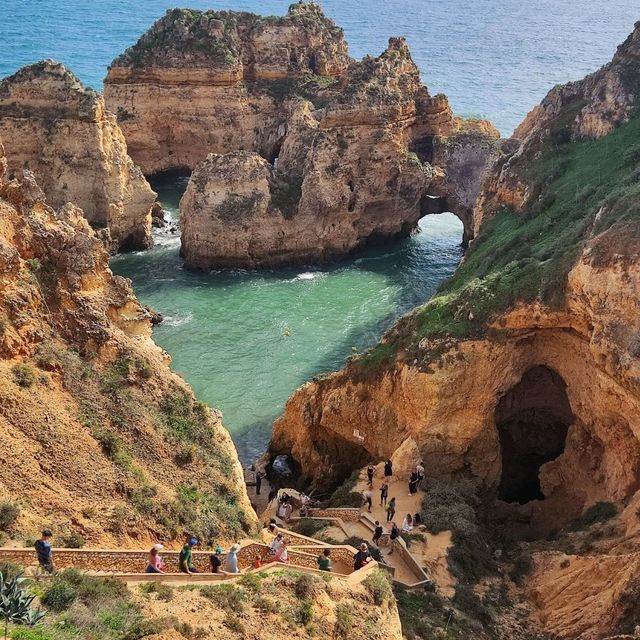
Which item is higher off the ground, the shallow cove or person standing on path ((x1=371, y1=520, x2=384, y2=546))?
the shallow cove

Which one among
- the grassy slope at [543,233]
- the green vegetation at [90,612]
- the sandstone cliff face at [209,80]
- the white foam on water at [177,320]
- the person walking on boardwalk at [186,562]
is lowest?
the white foam on water at [177,320]

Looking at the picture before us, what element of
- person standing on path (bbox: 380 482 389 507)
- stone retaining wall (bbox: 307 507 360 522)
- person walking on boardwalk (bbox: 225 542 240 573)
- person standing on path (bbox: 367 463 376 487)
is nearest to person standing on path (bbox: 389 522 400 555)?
stone retaining wall (bbox: 307 507 360 522)

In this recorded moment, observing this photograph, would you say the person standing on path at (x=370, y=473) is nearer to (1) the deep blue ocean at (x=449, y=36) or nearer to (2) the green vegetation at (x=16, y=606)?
(2) the green vegetation at (x=16, y=606)

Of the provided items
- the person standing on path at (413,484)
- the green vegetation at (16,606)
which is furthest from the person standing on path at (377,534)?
the green vegetation at (16,606)

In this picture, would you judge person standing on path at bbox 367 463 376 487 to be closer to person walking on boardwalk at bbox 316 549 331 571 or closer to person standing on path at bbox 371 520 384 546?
person standing on path at bbox 371 520 384 546

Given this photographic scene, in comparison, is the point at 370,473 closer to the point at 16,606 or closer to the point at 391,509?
the point at 391,509

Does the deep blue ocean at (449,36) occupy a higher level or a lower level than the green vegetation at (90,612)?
higher
